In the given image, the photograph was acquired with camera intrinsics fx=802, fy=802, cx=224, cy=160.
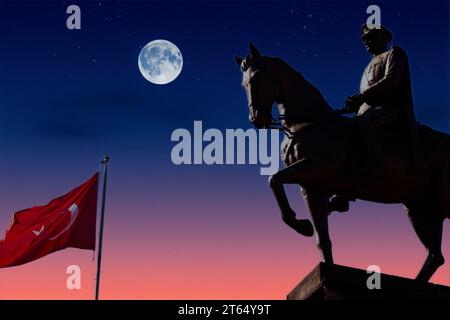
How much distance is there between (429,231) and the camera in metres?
13.2

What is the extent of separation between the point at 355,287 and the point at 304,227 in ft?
4.51

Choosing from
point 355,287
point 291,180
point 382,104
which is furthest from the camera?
point 382,104

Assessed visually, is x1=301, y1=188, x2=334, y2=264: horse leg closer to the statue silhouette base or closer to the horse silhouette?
the horse silhouette

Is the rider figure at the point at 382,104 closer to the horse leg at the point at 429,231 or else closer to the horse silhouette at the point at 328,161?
the horse silhouette at the point at 328,161

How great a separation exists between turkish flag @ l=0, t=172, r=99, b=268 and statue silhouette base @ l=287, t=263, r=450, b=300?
8.84 metres

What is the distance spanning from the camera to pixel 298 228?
39.9ft

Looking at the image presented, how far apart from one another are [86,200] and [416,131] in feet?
32.3

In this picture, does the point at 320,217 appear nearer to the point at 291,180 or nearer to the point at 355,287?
the point at 291,180

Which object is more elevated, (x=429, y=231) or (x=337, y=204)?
(x=337, y=204)

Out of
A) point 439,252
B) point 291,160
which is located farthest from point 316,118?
point 439,252

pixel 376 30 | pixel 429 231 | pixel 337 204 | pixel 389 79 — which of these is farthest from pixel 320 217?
pixel 376 30

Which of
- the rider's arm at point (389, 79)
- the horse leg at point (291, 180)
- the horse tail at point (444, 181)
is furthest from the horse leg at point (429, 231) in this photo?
the horse leg at point (291, 180)

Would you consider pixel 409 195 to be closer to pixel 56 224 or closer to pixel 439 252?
pixel 439 252
